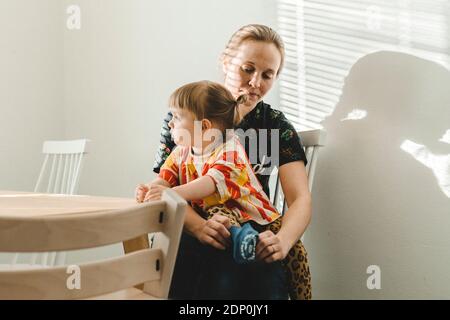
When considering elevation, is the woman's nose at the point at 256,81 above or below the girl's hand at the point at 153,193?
above

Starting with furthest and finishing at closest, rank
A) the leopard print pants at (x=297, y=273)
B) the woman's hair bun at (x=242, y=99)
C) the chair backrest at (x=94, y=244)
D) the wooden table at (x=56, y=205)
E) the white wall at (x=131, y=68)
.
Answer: the white wall at (x=131, y=68) < the woman's hair bun at (x=242, y=99) < the leopard print pants at (x=297, y=273) < the wooden table at (x=56, y=205) < the chair backrest at (x=94, y=244)

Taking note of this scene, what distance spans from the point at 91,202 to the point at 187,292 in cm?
37

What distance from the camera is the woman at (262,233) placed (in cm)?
123

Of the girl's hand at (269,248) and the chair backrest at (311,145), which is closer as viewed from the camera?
the girl's hand at (269,248)

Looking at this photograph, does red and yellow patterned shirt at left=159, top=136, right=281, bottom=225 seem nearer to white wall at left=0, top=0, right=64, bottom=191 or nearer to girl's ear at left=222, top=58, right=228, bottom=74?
girl's ear at left=222, top=58, right=228, bottom=74

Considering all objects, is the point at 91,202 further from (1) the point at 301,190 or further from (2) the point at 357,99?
(2) the point at 357,99

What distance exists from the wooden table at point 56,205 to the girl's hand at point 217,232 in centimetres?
23

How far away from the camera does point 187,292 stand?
1.34 meters

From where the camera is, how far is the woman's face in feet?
5.24

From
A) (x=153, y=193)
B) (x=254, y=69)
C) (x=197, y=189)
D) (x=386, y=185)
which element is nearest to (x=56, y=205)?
(x=153, y=193)

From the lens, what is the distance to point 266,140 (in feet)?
5.21

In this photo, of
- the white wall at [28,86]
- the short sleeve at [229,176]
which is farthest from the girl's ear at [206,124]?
the white wall at [28,86]

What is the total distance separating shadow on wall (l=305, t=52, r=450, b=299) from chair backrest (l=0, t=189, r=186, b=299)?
2.64 ft

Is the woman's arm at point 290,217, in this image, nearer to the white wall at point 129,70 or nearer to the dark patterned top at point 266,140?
the dark patterned top at point 266,140
